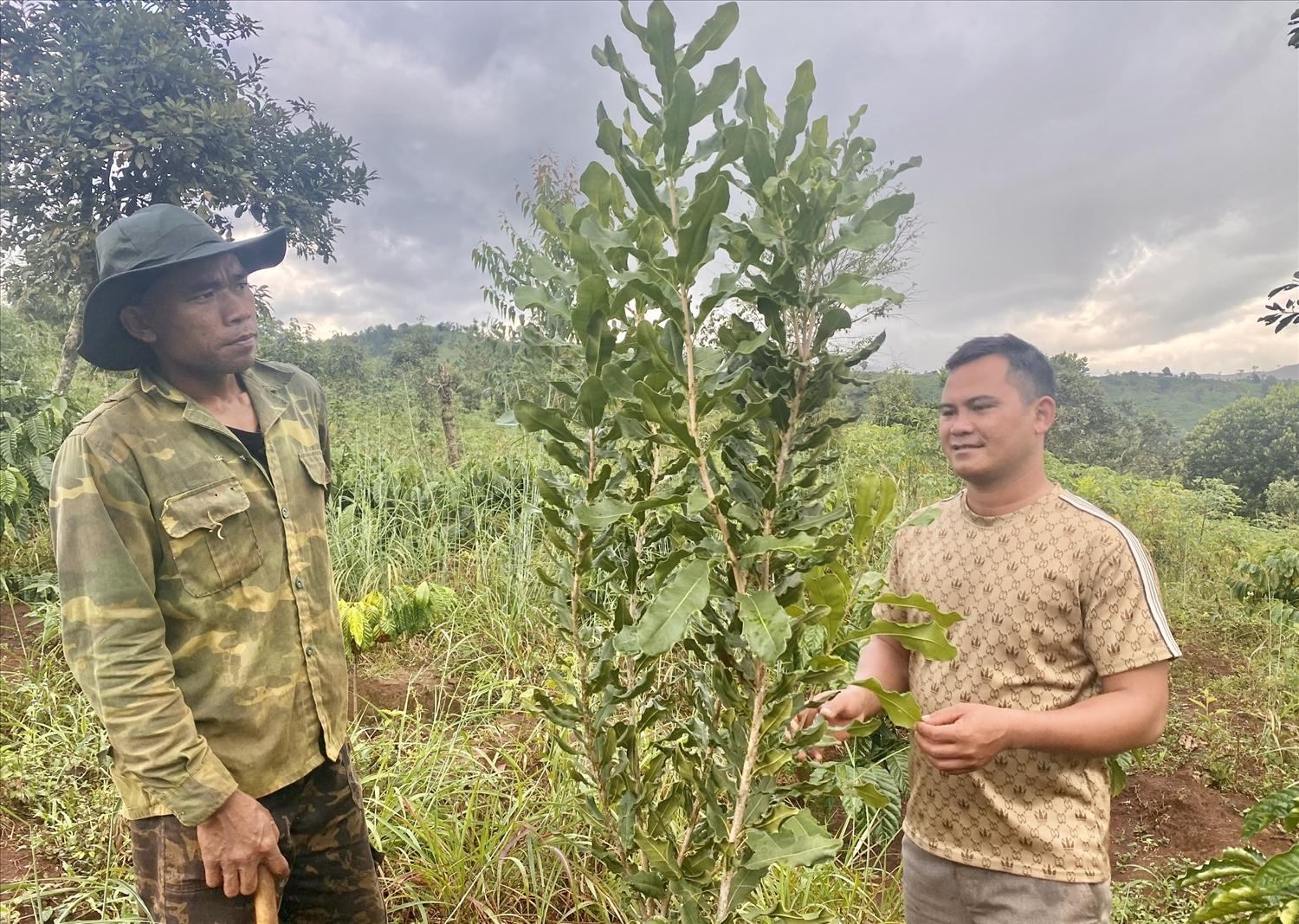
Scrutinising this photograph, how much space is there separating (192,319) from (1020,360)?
5.90ft

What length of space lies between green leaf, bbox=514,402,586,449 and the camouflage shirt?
1017mm

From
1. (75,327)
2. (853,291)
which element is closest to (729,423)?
(853,291)

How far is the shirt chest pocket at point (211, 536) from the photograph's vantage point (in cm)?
155

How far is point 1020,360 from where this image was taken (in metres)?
1.55

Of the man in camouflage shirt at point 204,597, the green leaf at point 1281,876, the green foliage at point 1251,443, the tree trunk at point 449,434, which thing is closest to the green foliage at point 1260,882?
the green leaf at point 1281,876

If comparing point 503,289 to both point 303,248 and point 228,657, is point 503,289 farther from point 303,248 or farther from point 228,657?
point 228,657

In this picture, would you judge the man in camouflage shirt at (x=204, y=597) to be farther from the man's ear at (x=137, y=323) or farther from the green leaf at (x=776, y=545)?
the green leaf at (x=776, y=545)

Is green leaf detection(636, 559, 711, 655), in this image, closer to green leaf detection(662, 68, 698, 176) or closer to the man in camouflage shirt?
green leaf detection(662, 68, 698, 176)

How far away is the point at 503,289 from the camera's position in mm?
5230

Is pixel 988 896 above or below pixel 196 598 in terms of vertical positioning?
below

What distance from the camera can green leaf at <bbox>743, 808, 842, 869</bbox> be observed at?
86 cm

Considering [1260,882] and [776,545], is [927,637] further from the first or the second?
[1260,882]

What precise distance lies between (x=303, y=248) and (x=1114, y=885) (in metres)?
7.53

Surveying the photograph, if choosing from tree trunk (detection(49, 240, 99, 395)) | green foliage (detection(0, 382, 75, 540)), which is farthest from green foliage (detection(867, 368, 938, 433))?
green foliage (detection(0, 382, 75, 540))
